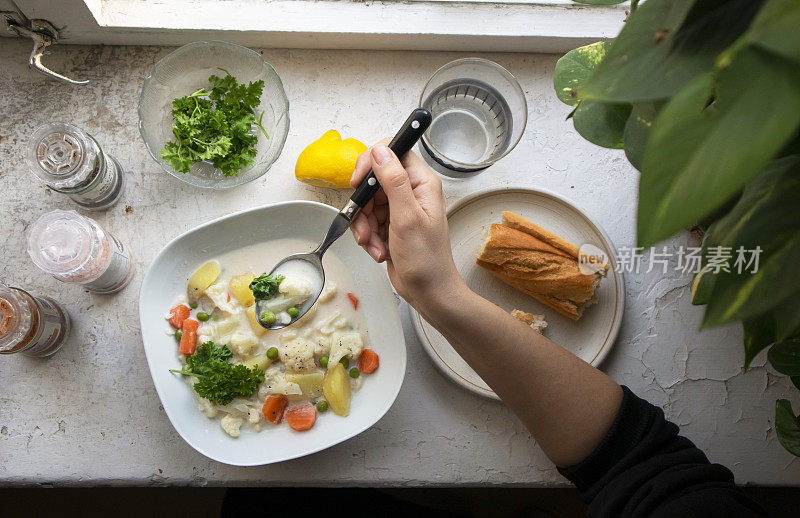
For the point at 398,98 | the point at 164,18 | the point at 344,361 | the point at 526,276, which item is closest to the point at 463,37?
the point at 398,98

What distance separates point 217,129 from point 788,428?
131 centimetres

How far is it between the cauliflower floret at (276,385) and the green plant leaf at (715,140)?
0.88m

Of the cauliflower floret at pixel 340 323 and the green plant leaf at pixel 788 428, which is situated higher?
the green plant leaf at pixel 788 428

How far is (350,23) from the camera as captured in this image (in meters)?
1.23

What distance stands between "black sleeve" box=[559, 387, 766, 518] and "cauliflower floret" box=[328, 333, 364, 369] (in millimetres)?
483

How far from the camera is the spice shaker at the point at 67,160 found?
1098 millimetres

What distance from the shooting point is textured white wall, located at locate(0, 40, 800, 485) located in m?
1.18

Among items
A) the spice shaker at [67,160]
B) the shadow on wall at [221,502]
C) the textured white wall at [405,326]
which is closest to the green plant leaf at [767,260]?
the textured white wall at [405,326]

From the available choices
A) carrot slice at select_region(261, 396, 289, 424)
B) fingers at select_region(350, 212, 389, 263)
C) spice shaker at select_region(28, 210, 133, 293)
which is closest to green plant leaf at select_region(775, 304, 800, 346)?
fingers at select_region(350, 212, 389, 263)

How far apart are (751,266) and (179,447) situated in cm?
116

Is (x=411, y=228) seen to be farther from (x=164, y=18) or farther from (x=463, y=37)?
(x=164, y=18)

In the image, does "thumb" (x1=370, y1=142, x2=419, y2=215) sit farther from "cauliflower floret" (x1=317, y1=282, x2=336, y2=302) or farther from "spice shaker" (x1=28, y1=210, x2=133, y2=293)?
"spice shaker" (x1=28, y1=210, x2=133, y2=293)

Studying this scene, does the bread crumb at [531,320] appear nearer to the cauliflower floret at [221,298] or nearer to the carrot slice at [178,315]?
the cauliflower floret at [221,298]

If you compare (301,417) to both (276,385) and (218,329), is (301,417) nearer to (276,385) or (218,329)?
(276,385)
